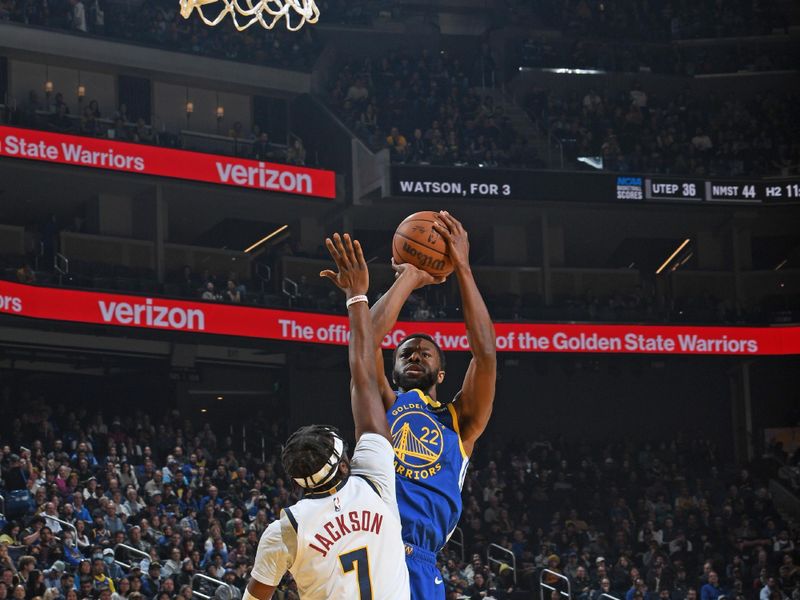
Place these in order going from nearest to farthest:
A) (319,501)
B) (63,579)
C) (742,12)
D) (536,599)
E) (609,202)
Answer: (319,501)
(63,579)
(536,599)
(609,202)
(742,12)

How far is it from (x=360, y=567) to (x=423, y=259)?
1.63 m

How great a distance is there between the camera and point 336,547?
484 cm

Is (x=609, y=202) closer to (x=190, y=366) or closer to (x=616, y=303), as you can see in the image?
(x=616, y=303)

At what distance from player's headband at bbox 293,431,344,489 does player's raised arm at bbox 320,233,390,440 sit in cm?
28

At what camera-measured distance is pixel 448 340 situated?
28.2 m

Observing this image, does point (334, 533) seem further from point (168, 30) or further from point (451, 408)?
point (168, 30)

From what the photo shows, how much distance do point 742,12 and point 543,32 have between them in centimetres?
563

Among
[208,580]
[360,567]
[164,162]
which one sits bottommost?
[208,580]

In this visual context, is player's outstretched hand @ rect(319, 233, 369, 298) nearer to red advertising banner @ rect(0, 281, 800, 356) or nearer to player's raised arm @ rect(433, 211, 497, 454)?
player's raised arm @ rect(433, 211, 497, 454)

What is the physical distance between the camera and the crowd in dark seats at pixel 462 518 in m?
17.3

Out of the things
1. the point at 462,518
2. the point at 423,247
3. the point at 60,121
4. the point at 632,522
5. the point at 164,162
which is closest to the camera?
the point at 423,247

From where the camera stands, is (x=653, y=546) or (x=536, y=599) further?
(x=653, y=546)

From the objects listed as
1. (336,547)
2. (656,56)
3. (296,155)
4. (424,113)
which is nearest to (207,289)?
(296,155)

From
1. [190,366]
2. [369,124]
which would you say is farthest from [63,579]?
[369,124]
